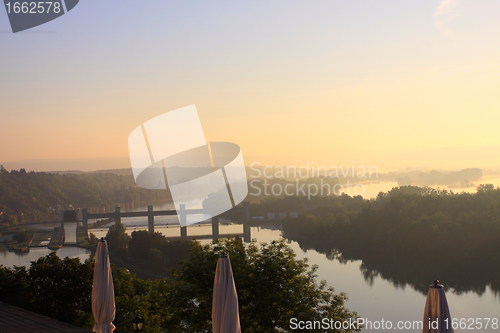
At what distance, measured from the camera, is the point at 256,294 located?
5.23 metres

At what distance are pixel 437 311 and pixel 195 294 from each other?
3.88 meters

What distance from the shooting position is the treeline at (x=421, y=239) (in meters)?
19.2

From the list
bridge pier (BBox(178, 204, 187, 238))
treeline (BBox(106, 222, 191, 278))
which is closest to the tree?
treeline (BBox(106, 222, 191, 278))

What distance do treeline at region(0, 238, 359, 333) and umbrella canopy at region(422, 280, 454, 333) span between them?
3.12 meters

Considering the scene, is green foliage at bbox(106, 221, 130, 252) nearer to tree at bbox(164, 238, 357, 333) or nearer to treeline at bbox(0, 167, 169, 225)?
tree at bbox(164, 238, 357, 333)

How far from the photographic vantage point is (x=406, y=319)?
12.9m

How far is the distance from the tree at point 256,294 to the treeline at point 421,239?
13290mm

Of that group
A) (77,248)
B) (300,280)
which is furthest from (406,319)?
(77,248)

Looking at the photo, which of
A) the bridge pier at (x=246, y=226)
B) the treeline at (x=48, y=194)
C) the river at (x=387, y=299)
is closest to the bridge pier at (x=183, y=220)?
the bridge pier at (x=246, y=226)

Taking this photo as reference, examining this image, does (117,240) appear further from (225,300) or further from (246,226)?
(225,300)

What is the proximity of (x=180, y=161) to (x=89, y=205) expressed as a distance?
117ft

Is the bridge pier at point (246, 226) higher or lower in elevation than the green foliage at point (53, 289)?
lower

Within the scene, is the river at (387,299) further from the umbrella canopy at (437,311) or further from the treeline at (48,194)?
the treeline at (48,194)

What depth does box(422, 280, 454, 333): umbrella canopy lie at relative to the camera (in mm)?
2053
